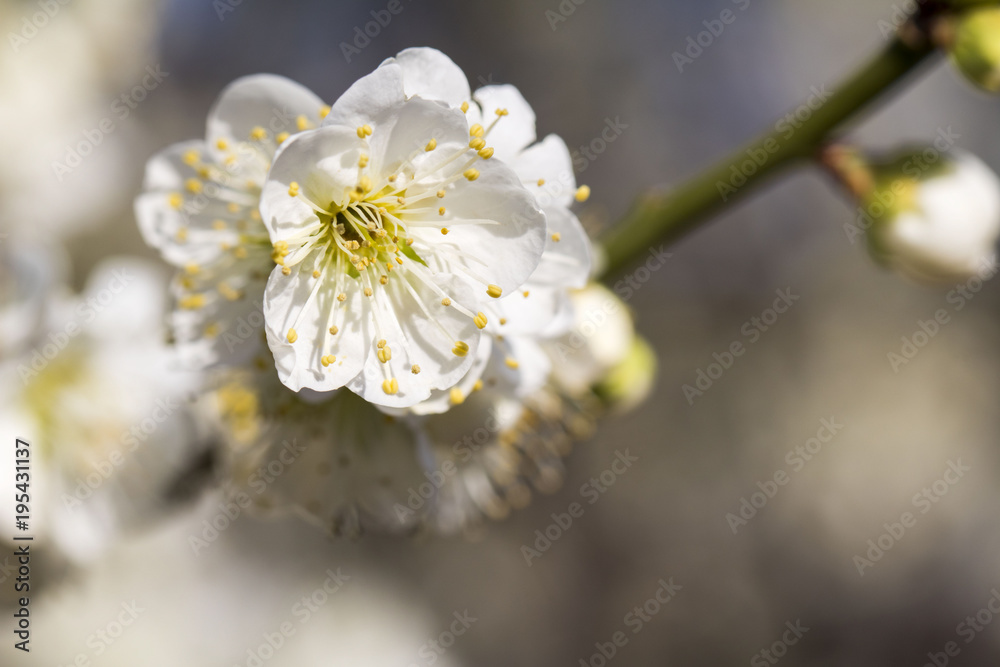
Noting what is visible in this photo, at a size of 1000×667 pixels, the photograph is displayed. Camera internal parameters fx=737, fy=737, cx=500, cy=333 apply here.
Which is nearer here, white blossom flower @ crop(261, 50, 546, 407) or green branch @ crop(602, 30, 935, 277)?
white blossom flower @ crop(261, 50, 546, 407)

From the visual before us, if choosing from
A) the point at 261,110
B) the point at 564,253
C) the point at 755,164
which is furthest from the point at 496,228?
the point at 755,164

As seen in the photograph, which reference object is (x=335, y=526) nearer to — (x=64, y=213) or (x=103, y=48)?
(x=64, y=213)

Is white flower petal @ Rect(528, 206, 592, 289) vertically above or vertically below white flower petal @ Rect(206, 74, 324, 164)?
below

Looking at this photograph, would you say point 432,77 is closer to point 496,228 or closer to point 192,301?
point 496,228

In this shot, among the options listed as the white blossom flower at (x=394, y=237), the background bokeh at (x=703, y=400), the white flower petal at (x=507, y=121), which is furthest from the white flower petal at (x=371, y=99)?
the background bokeh at (x=703, y=400)

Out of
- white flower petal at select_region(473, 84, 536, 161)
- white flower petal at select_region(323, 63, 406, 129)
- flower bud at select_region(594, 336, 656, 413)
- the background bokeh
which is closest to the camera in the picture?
white flower petal at select_region(323, 63, 406, 129)

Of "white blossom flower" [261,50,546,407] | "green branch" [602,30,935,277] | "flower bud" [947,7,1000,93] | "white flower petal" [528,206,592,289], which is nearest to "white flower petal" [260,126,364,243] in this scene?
"white blossom flower" [261,50,546,407]

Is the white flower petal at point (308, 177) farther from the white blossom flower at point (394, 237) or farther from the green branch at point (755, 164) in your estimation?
the green branch at point (755, 164)

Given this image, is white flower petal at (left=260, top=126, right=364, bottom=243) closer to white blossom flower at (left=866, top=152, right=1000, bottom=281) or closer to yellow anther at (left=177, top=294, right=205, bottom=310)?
yellow anther at (left=177, top=294, right=205, bottom=310)
